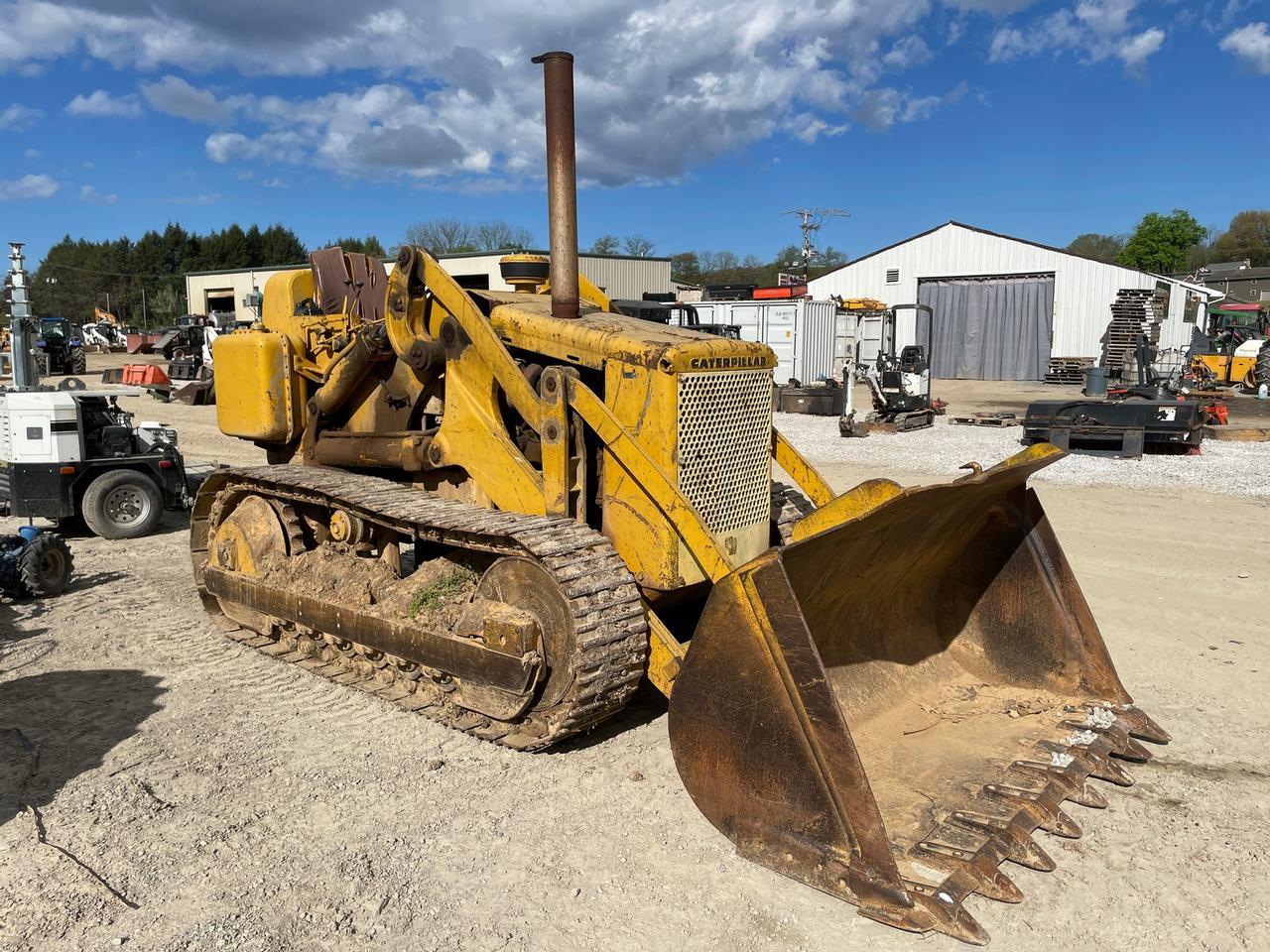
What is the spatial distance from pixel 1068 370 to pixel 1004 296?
3662mm

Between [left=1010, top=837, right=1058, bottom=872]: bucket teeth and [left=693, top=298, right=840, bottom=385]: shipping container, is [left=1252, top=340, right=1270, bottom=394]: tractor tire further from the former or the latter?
[left=1010, top=837, right=1058, bottom=872]: bucket teeth

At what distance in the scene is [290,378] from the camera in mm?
6496

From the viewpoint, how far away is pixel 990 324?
3272 cm

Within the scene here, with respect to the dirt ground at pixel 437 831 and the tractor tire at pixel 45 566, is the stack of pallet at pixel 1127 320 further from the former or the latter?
the tractor tire at pixel 45 566

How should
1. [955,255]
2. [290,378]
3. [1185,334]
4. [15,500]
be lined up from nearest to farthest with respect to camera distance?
[290,378], [15,500], [1185,334], [955,255]

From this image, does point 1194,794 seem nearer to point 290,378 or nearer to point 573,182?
point 573,182

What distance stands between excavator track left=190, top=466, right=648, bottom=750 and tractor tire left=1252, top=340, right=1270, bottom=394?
27786 millimetres

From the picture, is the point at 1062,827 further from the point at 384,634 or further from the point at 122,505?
the point at 122,505

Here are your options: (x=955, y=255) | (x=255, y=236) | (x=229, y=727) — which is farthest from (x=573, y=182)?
(x=255, y=236)

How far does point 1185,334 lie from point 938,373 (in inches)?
303

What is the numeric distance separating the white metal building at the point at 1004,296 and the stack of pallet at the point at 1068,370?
1.71ft

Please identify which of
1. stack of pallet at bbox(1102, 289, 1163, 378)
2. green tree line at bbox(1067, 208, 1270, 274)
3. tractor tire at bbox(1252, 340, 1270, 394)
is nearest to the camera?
tractor tire at bbox(1252, 340, 1270, 394)

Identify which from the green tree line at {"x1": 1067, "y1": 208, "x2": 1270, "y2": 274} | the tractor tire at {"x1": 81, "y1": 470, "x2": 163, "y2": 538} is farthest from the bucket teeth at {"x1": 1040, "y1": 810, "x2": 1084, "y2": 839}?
the green tree line at {"x1": 1067, "y1": 208, "x2": 1270, "y2": 274}

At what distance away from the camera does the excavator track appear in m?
4.13
